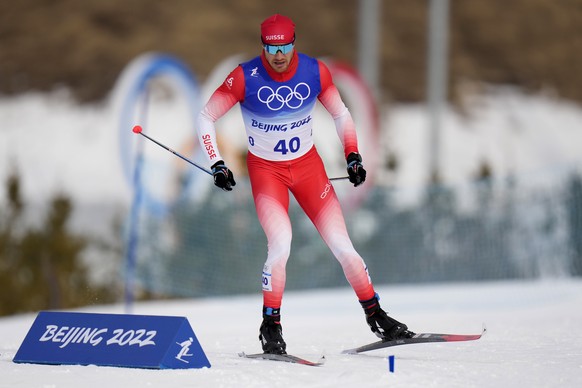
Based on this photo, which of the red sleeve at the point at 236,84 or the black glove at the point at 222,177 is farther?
the red sleeve at the point at 236,84

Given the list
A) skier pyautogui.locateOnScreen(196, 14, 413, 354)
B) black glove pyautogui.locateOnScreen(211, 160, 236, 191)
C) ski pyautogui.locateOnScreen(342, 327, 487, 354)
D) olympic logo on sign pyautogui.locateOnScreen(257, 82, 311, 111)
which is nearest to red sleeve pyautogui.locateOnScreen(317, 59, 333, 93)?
skier pyautogui.locateOnScreen(196, 14, 413, 354)

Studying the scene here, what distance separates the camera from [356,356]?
265 inches

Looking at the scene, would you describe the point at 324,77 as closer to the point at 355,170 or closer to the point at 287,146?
the point at 287,146

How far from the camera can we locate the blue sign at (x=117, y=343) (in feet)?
20.2

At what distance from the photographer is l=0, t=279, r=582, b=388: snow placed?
5863 millimetres

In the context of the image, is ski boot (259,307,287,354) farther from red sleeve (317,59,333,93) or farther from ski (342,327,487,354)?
red sleeve (317,59,333,93)

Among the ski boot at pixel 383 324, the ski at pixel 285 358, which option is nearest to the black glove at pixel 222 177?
the ski at pixel 285 358

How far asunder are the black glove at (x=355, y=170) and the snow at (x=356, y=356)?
100cm

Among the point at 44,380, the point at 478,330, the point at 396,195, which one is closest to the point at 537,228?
the point at 396,195

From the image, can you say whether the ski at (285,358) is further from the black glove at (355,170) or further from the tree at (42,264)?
the tree at (42,264)

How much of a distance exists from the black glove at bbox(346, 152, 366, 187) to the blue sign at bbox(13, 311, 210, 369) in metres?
1.33

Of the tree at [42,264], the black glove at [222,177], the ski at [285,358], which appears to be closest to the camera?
the ski at [285,358]

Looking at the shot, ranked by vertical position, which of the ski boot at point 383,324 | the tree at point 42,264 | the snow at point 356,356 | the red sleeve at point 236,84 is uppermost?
the red sleeve at point 236,84

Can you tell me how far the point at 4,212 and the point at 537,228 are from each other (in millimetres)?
8234
